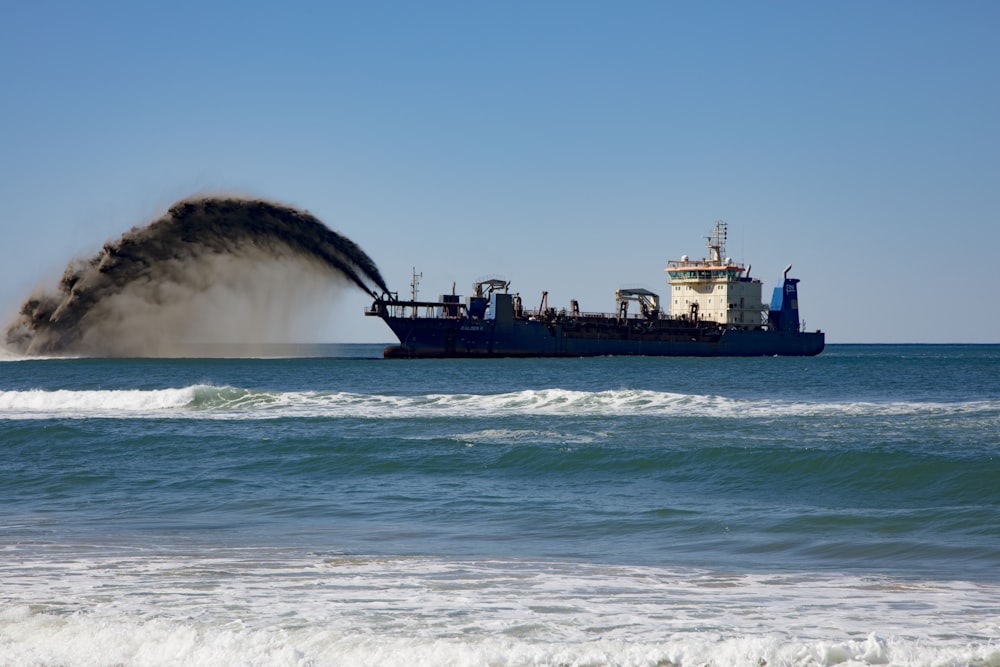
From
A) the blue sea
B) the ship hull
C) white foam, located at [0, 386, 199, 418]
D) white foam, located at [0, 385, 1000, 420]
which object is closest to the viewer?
the blue sea

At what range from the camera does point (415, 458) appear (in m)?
14.7

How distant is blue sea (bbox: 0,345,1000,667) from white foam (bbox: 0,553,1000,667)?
0.08 feet

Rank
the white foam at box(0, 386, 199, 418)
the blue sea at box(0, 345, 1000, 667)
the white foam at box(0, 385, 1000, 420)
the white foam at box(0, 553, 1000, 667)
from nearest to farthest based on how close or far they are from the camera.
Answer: the white foam at box(0, 553, 1000, 667)
the blue sea at box(0, 345, 1000, 667)
the white foam at box(0, 385, 1000, 420)
the white foam at box(0, 386, 199, 418)

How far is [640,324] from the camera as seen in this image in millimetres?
64000

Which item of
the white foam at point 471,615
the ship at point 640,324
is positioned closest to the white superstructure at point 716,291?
the ship at point 640,324

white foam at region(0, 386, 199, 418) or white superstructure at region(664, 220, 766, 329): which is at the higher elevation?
white superstructure at region(664, 220, 766, 329)

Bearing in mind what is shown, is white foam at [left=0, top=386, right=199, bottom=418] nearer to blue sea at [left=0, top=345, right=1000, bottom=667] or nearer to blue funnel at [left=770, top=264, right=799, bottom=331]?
blue sea at [left=0, top=345, right=1000, bottom=667]

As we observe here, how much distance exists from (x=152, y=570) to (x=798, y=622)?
494cm

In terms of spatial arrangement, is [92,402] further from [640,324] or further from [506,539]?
[640,324]

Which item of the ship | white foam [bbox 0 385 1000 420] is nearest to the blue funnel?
the ship

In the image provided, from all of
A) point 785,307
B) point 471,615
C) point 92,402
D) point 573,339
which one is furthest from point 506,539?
point 785,307

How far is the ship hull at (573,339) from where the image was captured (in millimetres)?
56250

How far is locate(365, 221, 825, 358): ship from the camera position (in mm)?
56406

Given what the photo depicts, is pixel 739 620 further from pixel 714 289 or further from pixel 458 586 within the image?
pixel 714 289
